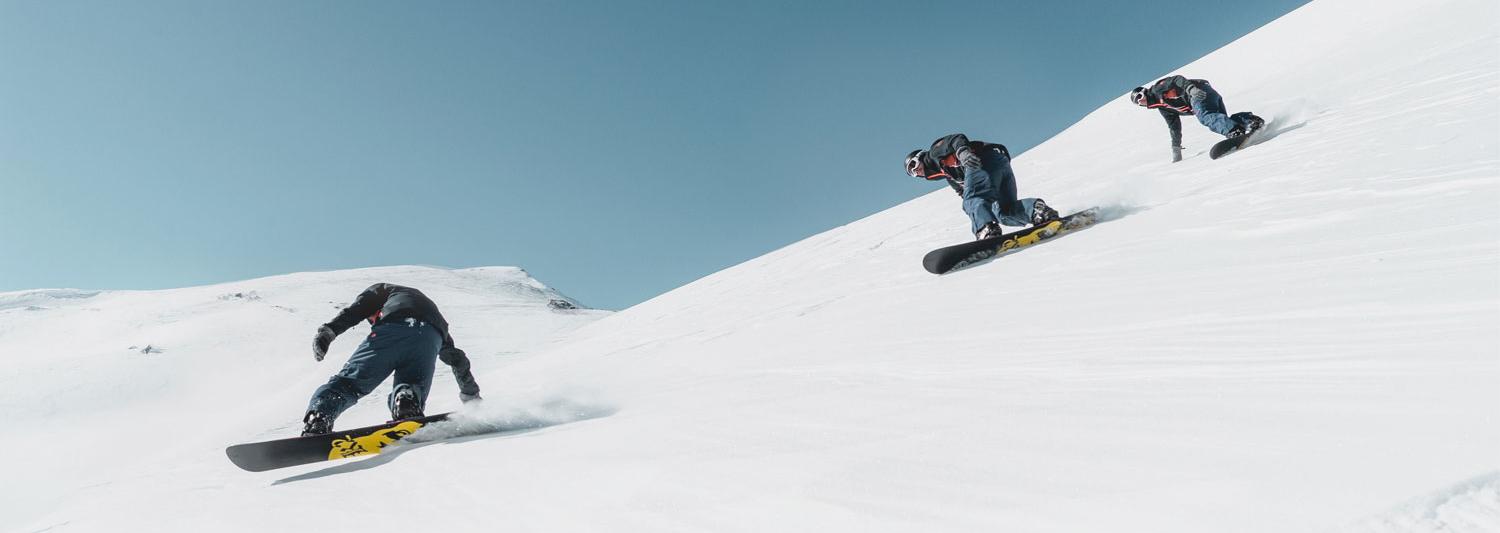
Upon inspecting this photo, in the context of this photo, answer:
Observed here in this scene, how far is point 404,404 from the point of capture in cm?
337

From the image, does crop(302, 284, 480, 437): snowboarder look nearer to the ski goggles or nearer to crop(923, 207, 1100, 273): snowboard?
crop(923, 207, 1100, 273): snowboard

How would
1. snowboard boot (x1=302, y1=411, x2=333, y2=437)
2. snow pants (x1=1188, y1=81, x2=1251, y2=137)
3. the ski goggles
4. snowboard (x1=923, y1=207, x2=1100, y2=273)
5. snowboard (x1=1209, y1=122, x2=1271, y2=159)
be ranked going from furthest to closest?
snow pants (x1=1188, y1=81, x2=1251, y2=137), snowboard (x1=1209, y1=122, x2=1271, y2=159), the ski goggles, snowboard (x1=923, y1=207, x2=1100, y2=273), snowboard boot (x1=302, y1=411, x2=333, y2=437)

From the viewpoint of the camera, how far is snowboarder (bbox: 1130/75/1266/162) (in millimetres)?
6863

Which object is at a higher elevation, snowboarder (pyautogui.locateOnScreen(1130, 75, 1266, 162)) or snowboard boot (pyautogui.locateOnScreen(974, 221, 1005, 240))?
snowboarder (pyautogui.locateOnScreen(1130, 75, 1266, 162))

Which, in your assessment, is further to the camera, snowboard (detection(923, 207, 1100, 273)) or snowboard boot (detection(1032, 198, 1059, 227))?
snowboard boot (detection(1032, 198, 1059, 227))

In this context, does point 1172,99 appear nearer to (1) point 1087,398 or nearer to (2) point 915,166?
(2) point 915,166

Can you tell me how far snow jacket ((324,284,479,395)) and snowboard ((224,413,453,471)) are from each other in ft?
2.72

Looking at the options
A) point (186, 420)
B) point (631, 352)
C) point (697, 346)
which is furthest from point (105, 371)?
point (697, 346)

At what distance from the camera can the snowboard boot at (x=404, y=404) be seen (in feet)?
10.9

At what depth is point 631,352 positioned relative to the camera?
6.68 meters

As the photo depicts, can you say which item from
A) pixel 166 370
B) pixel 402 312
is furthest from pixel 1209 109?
pixel 166 370

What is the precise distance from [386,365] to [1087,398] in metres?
3.10

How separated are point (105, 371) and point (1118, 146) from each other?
16734mm

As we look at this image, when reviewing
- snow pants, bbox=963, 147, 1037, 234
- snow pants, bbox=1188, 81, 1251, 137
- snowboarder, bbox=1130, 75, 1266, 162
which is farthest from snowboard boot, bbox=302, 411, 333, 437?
snow pants, bbox=1188, 81, 1251, 137
